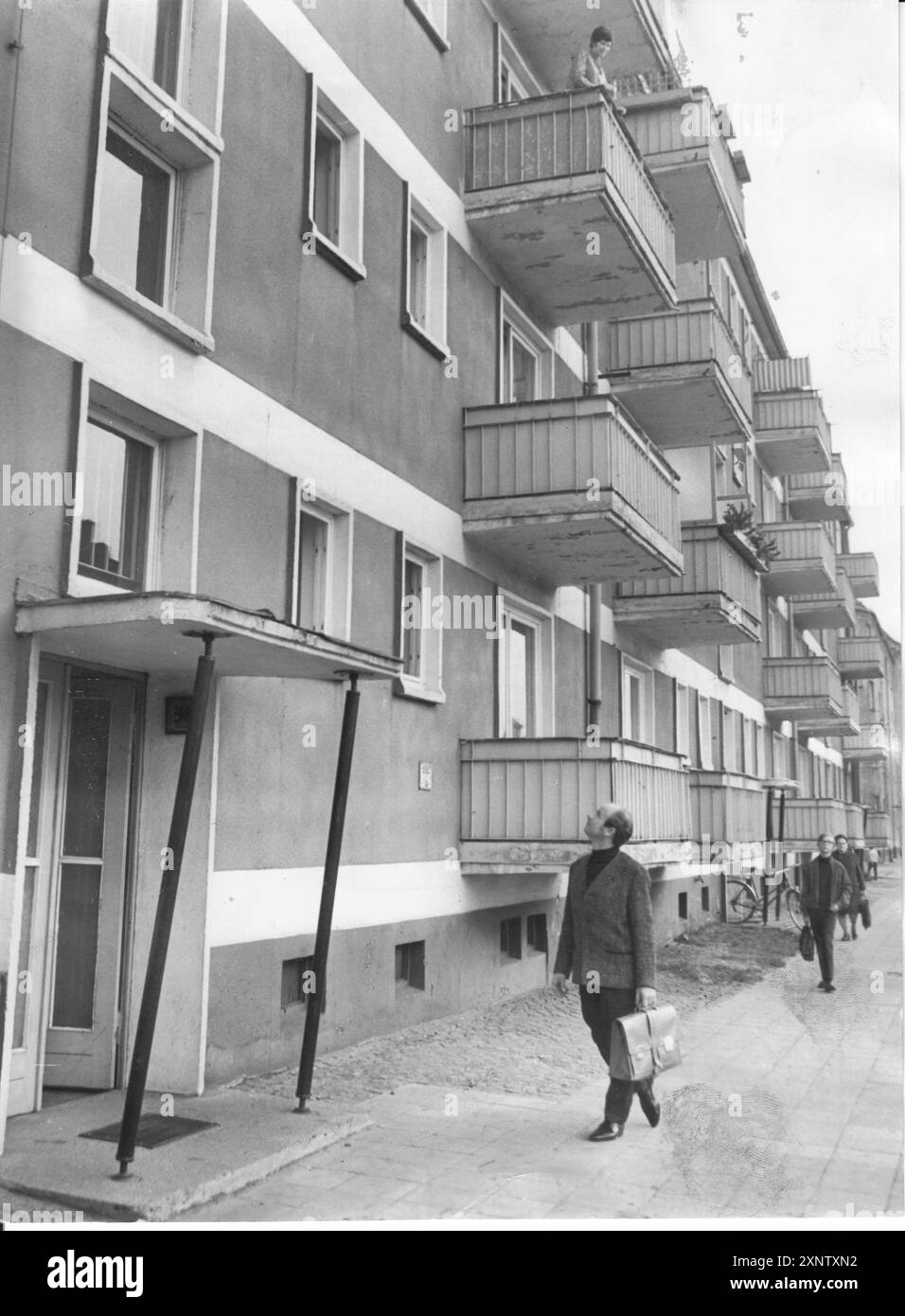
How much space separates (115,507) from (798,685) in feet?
72.0

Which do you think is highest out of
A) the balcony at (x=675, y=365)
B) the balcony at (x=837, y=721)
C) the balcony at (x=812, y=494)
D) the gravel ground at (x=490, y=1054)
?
the balcony at (x=812, y=494)

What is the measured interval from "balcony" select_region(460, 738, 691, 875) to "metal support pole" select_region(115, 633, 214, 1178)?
18.9 feet

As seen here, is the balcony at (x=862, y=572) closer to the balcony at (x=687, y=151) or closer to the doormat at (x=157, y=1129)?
the balcony at (x=687, y=151)

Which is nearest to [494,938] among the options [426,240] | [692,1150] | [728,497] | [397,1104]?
[397,1104]

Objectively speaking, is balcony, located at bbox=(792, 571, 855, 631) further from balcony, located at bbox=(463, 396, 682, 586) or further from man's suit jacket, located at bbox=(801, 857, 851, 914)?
balcony, located at bbox=(463, 396, 682, 586)

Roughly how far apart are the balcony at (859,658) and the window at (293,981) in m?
30.2

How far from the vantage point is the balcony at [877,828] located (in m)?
37.6

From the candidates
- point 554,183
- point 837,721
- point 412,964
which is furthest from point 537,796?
point 837,721

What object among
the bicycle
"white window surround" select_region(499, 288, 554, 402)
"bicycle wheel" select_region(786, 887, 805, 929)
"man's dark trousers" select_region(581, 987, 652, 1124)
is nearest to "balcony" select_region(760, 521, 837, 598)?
the bicycle

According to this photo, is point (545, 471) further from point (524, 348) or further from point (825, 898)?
point (825, 898)

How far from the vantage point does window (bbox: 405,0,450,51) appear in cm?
1159

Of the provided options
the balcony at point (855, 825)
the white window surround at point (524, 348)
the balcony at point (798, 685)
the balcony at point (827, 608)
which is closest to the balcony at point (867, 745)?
the balcony at point (855, 825)
